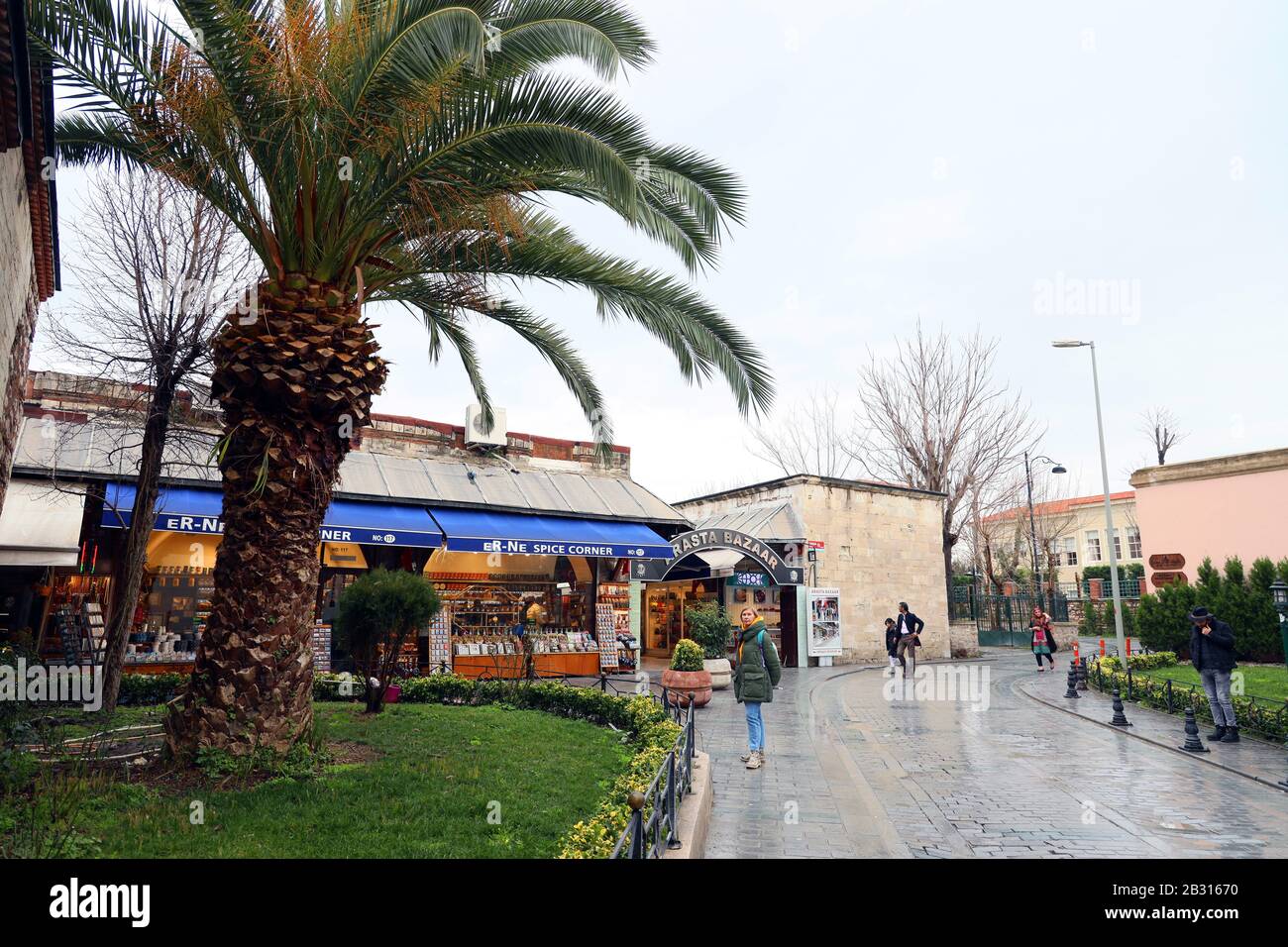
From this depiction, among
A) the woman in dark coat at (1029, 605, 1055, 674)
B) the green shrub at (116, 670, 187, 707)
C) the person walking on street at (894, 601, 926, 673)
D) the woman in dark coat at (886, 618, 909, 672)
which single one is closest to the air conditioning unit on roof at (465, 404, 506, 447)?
the green shrub at (116, 670, 187, 707)

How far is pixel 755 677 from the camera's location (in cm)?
882

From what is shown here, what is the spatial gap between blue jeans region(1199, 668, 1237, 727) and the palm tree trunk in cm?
1093

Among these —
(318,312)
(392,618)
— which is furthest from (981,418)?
(318,312)

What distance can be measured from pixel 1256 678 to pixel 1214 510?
8211 mm

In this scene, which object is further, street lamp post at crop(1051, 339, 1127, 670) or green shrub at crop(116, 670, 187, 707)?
street lamp post at crop(1051, 339, 1127, 670)

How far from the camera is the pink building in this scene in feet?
63.6

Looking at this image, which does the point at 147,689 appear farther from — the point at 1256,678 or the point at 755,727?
the point at 1256,678

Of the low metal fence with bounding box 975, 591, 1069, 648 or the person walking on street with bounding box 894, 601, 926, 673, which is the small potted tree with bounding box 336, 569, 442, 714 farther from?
the low metal fence with bounding box 975, 591, 1069, 648

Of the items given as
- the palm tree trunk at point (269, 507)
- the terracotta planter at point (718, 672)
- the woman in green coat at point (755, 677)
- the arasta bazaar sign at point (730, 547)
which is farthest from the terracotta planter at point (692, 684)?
the palm tree trunk at point (269, 507)

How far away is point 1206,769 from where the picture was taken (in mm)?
8562

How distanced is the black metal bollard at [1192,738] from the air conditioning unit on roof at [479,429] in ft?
44.9

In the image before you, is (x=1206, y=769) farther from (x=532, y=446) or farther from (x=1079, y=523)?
(x=1079, y=523)
